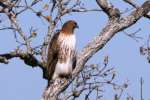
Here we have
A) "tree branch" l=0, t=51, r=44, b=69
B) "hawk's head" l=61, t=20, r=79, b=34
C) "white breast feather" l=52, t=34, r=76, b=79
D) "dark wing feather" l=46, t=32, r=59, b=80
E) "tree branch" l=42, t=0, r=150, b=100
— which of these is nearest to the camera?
"tree branch" l=0, t=51, r=44, b=69

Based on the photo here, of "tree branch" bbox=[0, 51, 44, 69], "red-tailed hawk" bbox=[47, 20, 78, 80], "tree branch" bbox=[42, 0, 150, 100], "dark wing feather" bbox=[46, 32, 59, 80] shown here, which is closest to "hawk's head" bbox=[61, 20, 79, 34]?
"red-tailed hawk" bbox=[47, 20, 78, 80]

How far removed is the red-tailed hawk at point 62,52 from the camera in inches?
275

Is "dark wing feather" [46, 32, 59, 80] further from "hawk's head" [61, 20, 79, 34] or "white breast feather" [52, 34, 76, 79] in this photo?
"hawk's head" [61, 20, 79, 34]

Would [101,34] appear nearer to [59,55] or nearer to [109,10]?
[109,10]

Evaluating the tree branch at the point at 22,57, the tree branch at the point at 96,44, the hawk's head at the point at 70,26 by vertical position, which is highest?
the tree branch at the point at 22,57

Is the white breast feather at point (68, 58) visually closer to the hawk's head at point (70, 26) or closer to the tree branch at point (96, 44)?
the hawk's head at point (70, 26)

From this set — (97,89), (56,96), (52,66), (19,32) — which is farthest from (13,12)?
(97,89)

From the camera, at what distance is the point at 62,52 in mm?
7105

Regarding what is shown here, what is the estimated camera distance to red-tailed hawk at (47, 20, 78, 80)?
6977mm

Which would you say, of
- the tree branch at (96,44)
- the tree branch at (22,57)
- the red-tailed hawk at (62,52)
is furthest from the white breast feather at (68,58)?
the tree branch at (22,57)

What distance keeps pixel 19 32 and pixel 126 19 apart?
53.3 inches

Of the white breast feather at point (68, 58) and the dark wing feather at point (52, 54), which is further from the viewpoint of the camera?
the white breast feather at point (68, 58)

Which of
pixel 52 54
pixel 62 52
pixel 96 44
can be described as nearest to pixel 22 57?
pixel 96 44

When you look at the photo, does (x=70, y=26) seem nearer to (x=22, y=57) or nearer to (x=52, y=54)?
(x=52, y=54)
